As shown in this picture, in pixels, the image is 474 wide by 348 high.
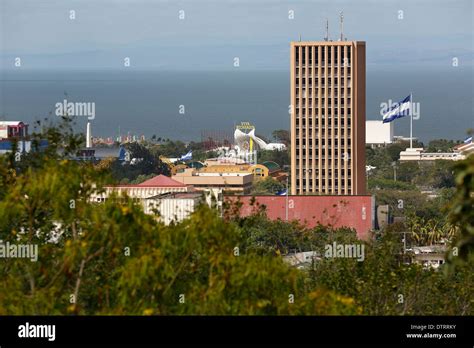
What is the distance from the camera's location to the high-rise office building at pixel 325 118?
→ 5031cm

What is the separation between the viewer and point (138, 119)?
370ft

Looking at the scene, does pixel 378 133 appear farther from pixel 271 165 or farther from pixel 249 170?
pixel 249 170

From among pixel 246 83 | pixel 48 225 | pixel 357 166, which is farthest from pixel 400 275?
pixel 246 83

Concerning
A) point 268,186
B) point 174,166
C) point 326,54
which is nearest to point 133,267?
point 326,54

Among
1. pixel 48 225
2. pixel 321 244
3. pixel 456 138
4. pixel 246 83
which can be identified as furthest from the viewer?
pixel 246 83

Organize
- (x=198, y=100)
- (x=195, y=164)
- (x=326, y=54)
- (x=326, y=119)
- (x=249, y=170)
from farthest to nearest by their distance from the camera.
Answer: (x=198, y=100) → (x=195, y=164) → (x=249, y=170) → (x=326, y=119) → (x=326, y=54)

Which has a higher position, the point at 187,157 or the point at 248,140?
the point at 248,140

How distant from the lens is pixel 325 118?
50969mm

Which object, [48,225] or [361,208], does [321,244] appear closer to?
[48,225]

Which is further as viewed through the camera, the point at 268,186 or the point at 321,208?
the point at 268,186

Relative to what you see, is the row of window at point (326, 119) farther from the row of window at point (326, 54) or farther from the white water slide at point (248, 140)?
the white water slide at point (248, 140)

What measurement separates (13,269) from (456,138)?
78.1 m

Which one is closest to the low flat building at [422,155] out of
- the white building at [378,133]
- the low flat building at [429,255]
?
the white building at [378,133]
